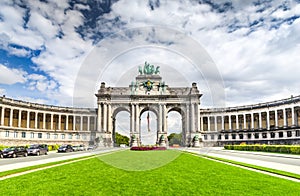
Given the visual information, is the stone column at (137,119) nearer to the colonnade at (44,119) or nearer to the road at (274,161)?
the colonnade at (44,119)

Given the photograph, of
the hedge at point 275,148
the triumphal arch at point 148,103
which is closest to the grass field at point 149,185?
the hedge at point 275,148

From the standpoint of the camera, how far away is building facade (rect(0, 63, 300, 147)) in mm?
84375

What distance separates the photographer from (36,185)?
12469 mm

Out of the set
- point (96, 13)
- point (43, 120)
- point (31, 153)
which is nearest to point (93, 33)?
point (96, 13)

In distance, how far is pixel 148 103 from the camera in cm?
9538

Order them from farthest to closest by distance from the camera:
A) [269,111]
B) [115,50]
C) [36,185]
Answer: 1. [269,111]
2. [115,50]
3. [36,185]

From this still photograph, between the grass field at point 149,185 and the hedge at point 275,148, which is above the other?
the grass field at point 149,185

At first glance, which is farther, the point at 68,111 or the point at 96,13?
the point at 68,111

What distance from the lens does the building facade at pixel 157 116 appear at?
84.4 meters

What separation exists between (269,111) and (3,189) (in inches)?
3395

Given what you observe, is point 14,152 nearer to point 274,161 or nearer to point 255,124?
point 274,161

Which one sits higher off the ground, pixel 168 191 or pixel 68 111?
pixel 68 111

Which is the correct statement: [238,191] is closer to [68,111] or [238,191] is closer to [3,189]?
[3,189]

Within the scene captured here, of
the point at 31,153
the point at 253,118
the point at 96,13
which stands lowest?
the point at 31,153
